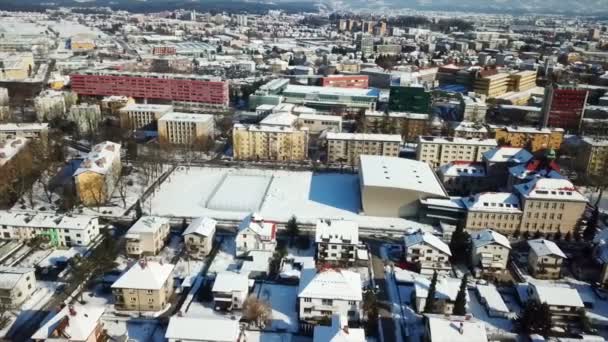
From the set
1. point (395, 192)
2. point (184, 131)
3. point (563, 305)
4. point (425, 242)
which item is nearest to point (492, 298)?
point (563, 305)

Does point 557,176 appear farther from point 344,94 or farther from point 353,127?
point 344,94

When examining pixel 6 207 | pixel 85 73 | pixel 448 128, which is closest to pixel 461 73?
pixel 448 128

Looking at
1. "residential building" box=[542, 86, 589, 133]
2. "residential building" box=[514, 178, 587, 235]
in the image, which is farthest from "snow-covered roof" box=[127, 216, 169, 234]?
"residential building" box=[542, 86, 589, 133]

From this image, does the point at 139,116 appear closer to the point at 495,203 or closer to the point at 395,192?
the point at 395,192

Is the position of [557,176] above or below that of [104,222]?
above

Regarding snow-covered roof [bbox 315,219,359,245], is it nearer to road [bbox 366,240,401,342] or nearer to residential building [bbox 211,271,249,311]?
road [bbox 366,240,401,342]
